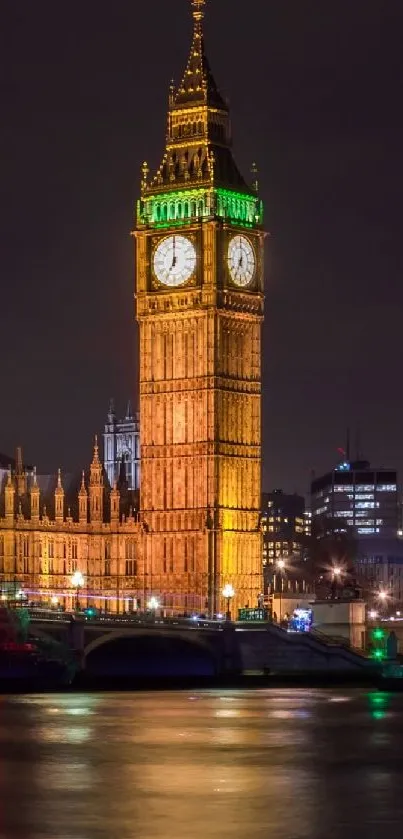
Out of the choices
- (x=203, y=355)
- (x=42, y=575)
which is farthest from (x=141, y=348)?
(x=42, y=575)

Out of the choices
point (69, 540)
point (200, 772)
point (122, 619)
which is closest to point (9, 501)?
point (69, 540)

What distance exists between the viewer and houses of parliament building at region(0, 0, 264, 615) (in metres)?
152

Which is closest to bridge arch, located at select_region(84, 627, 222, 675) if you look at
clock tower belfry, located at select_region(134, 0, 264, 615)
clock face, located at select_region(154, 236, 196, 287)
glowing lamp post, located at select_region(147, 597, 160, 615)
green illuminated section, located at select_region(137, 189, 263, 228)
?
glowing lamp post, located at select_region(147, 597, 160, 615)

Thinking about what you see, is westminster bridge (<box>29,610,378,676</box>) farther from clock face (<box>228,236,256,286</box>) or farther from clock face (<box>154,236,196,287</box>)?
clock face (<box>228,236,256,286</box>)

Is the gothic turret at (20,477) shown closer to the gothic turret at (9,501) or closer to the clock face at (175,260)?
the gothic turret at (9,501)

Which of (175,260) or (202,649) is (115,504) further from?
(202,649)

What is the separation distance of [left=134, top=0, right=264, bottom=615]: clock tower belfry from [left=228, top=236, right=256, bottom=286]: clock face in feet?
0.19

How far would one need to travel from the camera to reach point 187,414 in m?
154

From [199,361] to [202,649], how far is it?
61.1 feet

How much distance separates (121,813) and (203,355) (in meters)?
92.8

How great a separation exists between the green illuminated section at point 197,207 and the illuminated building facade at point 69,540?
48.9ft

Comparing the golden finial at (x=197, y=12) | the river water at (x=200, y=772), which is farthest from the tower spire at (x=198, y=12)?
the river water at (x=200, y=772)

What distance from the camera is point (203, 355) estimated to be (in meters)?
152

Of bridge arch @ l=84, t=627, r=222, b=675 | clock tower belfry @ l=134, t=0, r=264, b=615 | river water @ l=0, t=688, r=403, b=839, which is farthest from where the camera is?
clock tower belfry @ l=134, t=0, r=264, b=615
